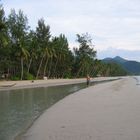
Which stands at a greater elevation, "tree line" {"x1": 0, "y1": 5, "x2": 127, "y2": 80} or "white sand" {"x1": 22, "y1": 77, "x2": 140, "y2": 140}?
"tree line" {"x1": 0, "y1": 5, "x2": 127, "y2": 80}

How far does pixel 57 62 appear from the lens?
116938mm

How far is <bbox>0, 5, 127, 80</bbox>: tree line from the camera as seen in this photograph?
8313 cm

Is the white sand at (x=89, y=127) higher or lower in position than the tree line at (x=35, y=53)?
lower

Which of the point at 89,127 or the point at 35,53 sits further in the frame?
the point at 35,53

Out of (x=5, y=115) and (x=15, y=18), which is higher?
(x=15, y=18)

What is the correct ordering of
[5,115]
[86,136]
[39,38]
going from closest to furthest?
[86,136] < [5,115] < [39,38]

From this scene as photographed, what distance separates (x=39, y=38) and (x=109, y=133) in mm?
89661

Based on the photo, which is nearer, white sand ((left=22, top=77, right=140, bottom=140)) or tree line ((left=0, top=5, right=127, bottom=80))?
white sand ((left=22, top=77, right=140, bottom=140))

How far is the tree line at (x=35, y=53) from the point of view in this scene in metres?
83.1

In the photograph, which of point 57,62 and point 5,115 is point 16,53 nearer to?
point 57,62

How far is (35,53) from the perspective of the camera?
91.8 meters

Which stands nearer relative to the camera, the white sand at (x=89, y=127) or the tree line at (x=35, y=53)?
the white sand at (x=89, y=127)

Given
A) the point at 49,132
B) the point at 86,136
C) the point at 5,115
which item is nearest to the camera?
the point at 86,136

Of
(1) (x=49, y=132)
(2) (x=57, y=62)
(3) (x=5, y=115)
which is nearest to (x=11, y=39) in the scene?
(2) (x=57, y=62)
